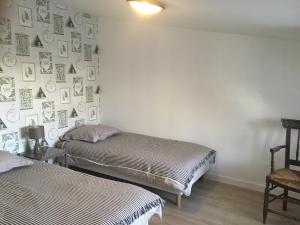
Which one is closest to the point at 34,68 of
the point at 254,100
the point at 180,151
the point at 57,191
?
the point at 57,191

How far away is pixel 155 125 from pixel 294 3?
2.56m

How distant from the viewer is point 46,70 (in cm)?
344

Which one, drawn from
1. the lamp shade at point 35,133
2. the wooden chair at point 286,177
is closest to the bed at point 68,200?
the lamp shade at point 35,133

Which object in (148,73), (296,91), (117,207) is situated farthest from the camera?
(148,73)

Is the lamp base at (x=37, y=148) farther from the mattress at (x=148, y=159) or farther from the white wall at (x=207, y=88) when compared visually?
the white wall at (x=207, y=88)

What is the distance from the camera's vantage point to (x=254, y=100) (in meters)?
3.22

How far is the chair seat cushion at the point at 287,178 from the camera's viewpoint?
2451 mm

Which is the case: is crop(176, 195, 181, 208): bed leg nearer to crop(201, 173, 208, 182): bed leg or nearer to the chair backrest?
crop(201, 173, 208, 182): bed leg

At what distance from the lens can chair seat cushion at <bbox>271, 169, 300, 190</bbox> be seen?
245cm

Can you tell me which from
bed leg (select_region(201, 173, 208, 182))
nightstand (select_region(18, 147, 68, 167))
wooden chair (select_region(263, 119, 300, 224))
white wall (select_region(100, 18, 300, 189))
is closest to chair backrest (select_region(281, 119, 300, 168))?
wooden chair (select_region(263, 119, 300, 224))

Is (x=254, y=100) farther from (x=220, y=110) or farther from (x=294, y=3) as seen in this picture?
(x=294, y=3)

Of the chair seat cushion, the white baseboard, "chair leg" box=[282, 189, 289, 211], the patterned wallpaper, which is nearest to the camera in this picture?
the chair seat cushion

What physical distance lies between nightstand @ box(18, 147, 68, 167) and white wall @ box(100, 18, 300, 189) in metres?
1.08

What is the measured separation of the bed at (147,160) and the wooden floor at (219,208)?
6.9 inches
